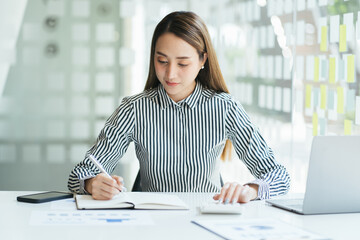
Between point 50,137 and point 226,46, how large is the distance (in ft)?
4.97

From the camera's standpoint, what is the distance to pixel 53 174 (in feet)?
13.6

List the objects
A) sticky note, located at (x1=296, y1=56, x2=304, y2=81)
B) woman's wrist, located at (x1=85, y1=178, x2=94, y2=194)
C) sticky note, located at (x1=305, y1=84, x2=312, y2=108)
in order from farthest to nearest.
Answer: sticky note, located at (x1=296, y1=56, x2=304, y2=81)
sticky note, located at (x1=305, y1=84, x2=312, y2=108)
woman's wrist, located at (x1=85, y1=178, x2=94, y2=194)

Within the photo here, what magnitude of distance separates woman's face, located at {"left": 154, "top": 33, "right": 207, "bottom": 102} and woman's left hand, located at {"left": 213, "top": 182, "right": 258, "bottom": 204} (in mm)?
546

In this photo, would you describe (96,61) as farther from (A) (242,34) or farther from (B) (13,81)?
(A) (242,34)

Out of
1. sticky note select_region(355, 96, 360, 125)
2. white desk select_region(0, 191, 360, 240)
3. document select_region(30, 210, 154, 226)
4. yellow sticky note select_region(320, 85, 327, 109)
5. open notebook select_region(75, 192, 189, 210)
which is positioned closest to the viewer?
white desk select_region(0, 191, 360, 240)

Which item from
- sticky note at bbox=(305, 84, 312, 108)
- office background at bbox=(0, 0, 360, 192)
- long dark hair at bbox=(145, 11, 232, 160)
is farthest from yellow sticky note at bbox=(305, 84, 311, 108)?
long dark hair at bbox=(145, 11, 232, 160)

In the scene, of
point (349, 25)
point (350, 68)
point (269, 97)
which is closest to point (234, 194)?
point (350, 68)

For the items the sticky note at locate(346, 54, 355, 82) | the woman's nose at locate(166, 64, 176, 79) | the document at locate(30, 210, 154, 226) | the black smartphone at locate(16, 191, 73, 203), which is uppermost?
the sticky note at locate(346, 54, 355, 82)

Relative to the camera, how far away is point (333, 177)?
173 cm

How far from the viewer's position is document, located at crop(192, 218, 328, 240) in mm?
1491

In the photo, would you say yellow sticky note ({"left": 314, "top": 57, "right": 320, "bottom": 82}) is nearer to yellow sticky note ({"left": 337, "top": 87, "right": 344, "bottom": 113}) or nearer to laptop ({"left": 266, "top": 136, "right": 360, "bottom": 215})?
yellow sticky note ({"left": 337, "top": 87, "right": 344, "bottom": 113})

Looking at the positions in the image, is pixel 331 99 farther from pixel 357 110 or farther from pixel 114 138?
pixel 114 138

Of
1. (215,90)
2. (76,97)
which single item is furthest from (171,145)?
(76,97)

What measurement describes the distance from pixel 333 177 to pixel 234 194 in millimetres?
352
